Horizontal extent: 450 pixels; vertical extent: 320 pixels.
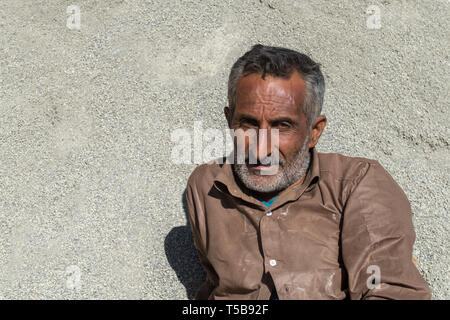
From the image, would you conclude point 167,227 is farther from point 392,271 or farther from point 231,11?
point 231,11

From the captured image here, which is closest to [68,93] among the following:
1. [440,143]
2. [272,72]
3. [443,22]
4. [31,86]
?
[31,86]

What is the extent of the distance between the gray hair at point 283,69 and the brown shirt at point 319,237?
279mm

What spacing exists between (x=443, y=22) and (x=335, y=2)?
0.90 m

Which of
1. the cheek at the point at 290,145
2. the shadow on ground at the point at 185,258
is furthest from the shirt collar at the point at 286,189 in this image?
the shadow on ground at the point at 185,258

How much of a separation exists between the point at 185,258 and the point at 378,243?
1423mm

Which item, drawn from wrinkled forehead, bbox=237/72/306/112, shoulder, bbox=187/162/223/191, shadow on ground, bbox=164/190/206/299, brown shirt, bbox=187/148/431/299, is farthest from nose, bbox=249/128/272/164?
shadow on ground, bbox=164/190/206/299

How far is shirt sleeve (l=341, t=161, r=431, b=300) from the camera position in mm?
2092

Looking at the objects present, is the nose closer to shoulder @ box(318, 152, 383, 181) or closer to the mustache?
the mustache

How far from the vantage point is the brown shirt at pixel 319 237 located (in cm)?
213

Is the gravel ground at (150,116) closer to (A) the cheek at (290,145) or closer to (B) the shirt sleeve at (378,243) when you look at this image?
(B) the shirt sleeve at (378,243)

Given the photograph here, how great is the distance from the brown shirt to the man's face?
80 millimetres

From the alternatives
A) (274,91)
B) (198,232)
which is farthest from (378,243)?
(198,232)

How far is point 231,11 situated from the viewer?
4.10 meters

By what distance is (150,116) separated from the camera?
3.66m
